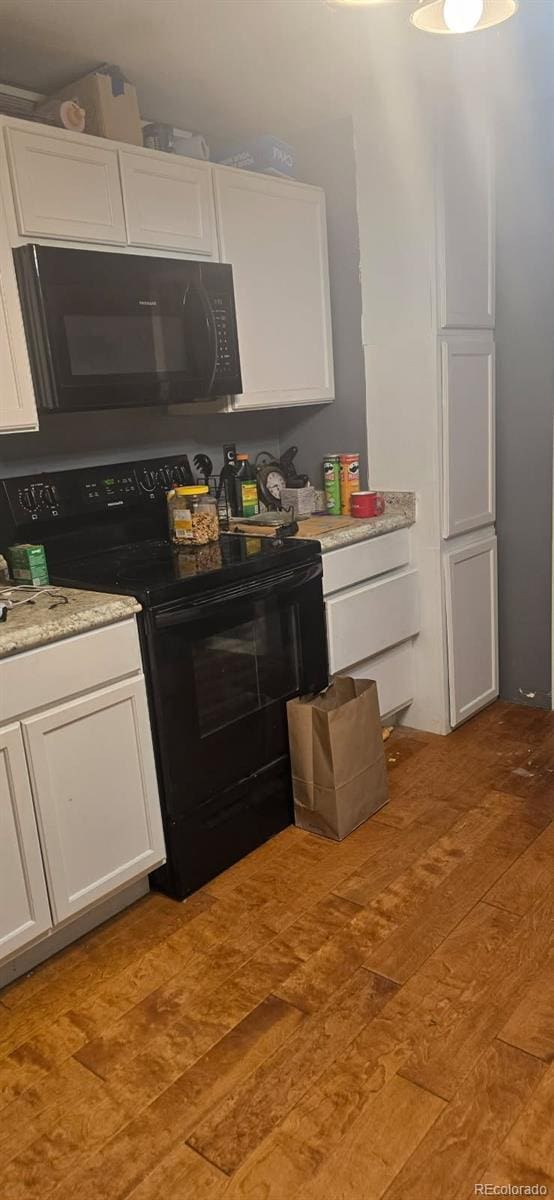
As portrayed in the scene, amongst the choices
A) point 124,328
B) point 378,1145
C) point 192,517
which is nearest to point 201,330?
point 124,328

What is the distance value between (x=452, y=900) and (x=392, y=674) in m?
1.05

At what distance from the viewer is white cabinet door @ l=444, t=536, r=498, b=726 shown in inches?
123

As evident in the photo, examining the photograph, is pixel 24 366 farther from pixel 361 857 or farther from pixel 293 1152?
pixel 293 1152

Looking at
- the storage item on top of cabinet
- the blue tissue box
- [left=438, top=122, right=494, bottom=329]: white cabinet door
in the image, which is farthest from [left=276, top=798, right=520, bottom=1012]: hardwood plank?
the blue tissue box

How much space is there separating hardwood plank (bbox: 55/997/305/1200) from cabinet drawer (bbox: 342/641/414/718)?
1327 millimetres

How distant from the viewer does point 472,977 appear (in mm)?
1918

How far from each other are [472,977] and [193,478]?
6.00ft

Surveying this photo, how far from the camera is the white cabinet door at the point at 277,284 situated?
271 centimetres

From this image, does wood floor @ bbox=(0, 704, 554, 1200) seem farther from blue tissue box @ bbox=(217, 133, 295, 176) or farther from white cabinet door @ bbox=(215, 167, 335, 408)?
blue tissue box @ bbox=(217, 133, 295, 176)

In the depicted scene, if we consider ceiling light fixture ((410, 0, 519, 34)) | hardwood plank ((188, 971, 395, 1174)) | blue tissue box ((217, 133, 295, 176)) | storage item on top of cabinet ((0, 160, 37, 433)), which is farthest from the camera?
blue tissue box ((217, 133, 295, 176))

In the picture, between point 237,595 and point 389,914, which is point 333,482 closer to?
point 237,595

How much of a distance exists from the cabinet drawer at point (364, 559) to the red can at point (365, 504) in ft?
0.37

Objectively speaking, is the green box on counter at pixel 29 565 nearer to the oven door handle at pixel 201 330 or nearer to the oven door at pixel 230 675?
the oven door at pixel 230 675

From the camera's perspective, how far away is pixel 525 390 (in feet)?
10.3
